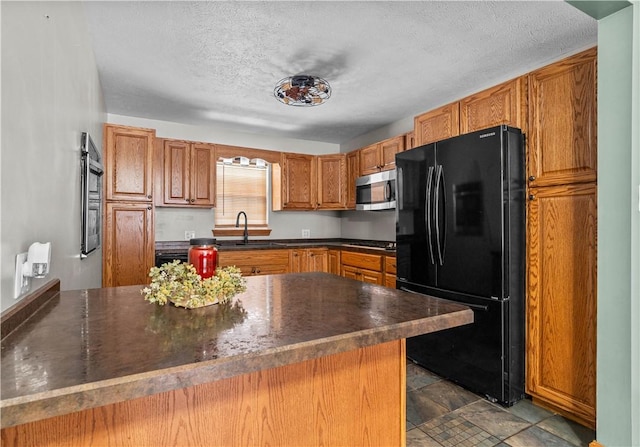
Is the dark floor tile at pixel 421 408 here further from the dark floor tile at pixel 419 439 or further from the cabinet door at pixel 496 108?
the cabinet door at pixel 496 108

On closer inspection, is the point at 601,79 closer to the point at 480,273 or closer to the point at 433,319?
the point at 480,273

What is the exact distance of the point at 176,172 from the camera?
395 cm

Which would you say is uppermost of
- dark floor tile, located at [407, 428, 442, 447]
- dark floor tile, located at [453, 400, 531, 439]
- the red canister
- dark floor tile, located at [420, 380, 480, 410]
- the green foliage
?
the red canister

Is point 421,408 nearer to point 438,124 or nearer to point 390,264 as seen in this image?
point 390,264

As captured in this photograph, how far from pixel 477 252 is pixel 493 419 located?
41.9 inches

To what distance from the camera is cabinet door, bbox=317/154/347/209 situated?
4762 mm

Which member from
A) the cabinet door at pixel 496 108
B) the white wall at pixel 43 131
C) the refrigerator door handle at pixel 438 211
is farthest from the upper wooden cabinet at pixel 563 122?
the white wall at pixel 43 131

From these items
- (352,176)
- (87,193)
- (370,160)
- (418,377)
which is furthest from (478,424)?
(352,176)

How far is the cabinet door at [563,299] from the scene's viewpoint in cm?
204

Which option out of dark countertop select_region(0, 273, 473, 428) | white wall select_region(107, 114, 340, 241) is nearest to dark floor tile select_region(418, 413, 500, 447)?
dark countertop select_region(0, 273, 473, 428)

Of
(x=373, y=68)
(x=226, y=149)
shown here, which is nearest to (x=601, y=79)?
(x=373, y=68)

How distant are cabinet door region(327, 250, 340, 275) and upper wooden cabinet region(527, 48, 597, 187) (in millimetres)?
2399

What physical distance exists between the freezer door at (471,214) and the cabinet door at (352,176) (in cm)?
184

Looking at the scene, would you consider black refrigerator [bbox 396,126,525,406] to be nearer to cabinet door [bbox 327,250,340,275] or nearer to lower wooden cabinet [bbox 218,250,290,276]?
cabinet door [bbox 327,250,340,275]
